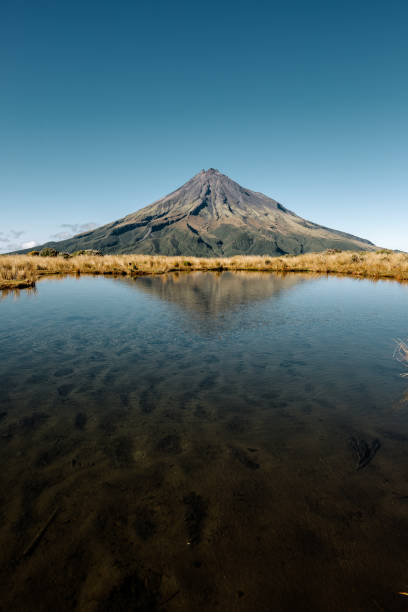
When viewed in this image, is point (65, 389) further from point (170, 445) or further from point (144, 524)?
point (144, 524)

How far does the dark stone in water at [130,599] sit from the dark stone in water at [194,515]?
57cm

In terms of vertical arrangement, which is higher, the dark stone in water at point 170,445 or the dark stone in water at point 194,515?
the dark stone in water at point 194,515

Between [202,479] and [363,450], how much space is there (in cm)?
246

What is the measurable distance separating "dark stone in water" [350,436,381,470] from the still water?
0.03m

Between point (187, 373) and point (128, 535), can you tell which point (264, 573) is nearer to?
point (128, 535)

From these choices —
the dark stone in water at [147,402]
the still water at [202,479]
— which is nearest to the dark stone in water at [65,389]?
the still water at [202,479]

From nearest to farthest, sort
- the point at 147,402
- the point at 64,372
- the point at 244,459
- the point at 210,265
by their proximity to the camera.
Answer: the point at 244,459 → the point at 147,402 → the point at 64,372 → the point at 210,265

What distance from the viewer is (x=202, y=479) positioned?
12.2ft

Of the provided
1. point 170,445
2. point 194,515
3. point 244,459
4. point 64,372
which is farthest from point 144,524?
point 64,372

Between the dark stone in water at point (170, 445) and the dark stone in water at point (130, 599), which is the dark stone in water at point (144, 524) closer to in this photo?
the dark stone in water at point (130, 599)

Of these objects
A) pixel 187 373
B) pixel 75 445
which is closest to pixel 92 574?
pixel 75 445

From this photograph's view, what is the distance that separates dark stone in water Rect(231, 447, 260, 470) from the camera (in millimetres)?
3957

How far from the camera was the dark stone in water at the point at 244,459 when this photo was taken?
13.0ft

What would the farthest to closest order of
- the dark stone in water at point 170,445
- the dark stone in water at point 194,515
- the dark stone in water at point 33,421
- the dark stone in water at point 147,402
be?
1. the dark stone in water at point 147,402
2. the dark stone in water at point 33,421
3. the dark stone in water at point 170,445
4. the dark stone in water at point 194,515
